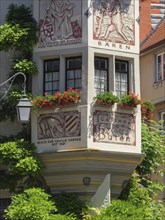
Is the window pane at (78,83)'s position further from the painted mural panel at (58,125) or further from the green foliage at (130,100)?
the green foliage at (130,100)

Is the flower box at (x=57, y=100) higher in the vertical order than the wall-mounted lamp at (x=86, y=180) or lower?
higher

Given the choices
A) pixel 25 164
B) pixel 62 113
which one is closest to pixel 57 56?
pixel 62 113

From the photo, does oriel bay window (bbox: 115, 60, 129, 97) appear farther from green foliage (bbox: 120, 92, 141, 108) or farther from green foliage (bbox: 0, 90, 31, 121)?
green foliage (bbox: 0, 90, 31, 121)

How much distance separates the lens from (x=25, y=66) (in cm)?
2041

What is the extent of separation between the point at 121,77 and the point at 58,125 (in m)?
2.40

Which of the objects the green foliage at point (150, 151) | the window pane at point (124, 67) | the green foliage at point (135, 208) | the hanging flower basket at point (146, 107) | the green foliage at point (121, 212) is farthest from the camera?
the green foliage at point (150, 151)

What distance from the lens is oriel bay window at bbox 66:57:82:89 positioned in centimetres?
2050

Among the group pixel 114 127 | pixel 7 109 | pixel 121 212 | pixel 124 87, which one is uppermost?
pixel 124 87

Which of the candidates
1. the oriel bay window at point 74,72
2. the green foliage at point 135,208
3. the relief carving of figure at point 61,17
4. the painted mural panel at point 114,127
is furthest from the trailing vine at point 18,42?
the green foliage at point 135,208

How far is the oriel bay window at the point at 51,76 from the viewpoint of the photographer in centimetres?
2077

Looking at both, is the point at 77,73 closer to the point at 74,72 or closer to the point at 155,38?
the point at 74,72

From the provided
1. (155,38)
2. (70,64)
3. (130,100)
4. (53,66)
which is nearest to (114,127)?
(130,100)

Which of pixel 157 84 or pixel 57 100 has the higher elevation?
pixel 157 84

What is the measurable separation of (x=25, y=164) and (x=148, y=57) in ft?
45.0
